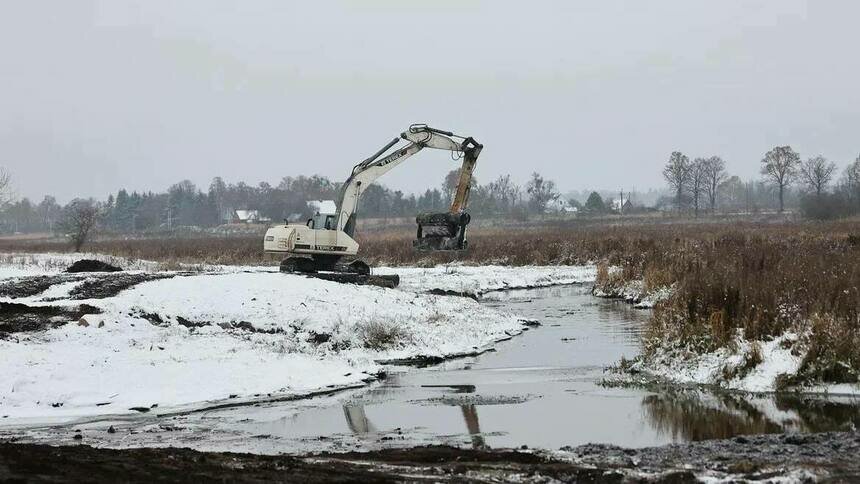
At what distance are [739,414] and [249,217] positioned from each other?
137594 mm

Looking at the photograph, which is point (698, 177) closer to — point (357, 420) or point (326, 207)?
point (326, 207)

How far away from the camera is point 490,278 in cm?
3775

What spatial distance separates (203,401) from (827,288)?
10.3 m

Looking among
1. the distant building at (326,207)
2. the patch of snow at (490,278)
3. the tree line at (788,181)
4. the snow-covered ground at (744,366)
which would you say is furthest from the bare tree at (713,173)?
the snow-covered ground at (744,366)

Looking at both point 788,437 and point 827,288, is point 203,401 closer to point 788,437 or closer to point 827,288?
point 788,437

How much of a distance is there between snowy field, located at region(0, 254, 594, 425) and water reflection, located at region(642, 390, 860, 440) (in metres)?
5.36

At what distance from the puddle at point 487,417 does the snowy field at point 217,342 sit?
110 centimetres

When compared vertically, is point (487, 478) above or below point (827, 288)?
below

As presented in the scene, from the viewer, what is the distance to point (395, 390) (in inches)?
545

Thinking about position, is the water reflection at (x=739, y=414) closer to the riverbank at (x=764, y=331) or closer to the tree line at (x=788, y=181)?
the riverbank at (x=764, y=331)

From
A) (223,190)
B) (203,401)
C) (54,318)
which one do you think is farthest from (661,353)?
(223,190)

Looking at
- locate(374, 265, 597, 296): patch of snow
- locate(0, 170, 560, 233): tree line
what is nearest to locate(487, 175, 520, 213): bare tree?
locate(0, 170, 560, 233): tree line

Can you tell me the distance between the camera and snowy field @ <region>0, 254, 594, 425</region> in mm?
12992

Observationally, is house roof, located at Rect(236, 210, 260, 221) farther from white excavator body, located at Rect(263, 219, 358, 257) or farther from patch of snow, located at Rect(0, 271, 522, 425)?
patch of snow, located at Rect(0, 271, 522, 425)
